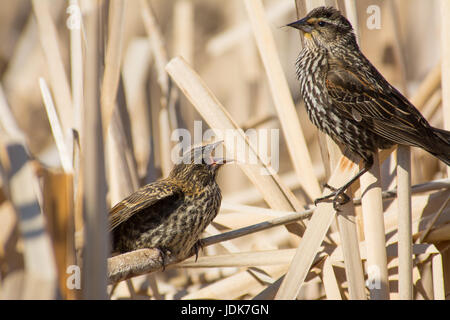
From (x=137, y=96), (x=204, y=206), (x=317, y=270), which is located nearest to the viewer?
(x=317, y=270)

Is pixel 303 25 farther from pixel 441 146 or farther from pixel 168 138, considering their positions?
pixel 168 138

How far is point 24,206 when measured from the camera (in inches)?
58.8

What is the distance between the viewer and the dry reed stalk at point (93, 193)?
1.40 metres

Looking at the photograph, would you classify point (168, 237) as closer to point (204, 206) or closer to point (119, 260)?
point (204, 206)

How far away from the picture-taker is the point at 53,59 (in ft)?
8.73

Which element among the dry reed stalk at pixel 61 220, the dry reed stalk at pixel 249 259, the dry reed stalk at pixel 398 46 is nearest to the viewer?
the dry reed stalk at pixel 61 220

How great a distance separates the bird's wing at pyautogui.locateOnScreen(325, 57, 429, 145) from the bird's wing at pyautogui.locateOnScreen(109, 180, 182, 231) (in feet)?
2.71

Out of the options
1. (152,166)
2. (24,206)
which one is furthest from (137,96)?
(24,206)

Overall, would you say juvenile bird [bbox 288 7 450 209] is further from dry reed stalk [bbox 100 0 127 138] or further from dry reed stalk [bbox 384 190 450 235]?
dry reed stalk [bbox 100 0 127 138]

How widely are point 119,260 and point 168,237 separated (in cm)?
42

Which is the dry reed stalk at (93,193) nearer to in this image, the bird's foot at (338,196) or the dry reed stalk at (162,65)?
the bird's foot at (338,196)

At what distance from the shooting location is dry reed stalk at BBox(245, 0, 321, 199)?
8.54 feet

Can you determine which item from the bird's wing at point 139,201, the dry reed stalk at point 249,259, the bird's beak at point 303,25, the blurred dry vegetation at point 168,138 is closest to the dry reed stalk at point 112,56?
the blurred dry vegetation at point 168,138

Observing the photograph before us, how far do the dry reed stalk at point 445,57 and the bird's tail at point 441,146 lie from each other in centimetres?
12
